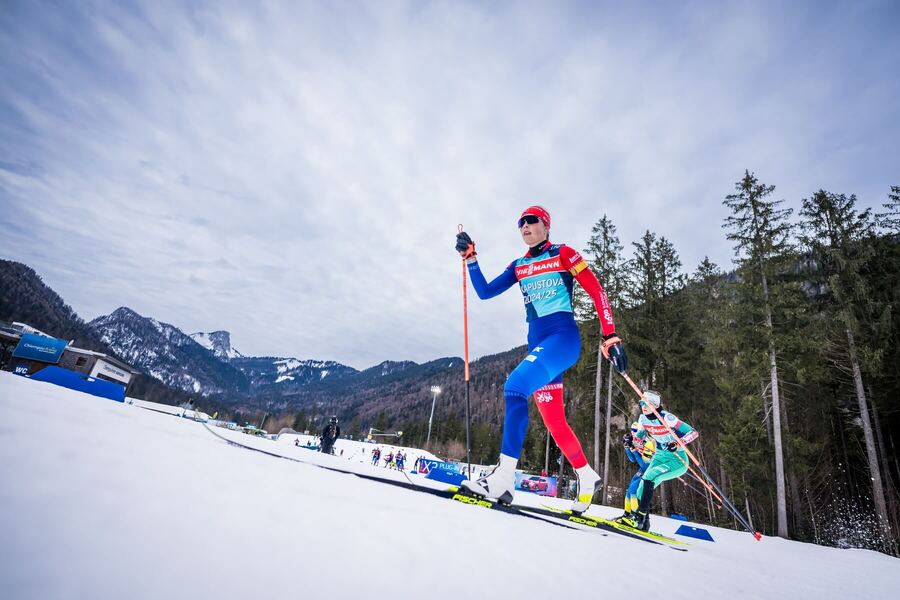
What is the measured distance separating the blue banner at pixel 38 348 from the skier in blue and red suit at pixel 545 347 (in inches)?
1774

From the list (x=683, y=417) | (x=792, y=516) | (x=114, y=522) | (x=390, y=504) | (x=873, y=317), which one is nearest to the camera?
(x=114, y=522)

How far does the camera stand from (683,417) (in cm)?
1880

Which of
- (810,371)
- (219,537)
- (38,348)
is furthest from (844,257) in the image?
(38,348)

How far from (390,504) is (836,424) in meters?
23.6

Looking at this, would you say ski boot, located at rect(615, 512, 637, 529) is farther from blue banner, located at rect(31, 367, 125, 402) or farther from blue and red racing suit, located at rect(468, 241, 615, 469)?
blue banner, located at rect(31, 367, 125, 402)

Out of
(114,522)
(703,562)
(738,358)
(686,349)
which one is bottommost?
(703,562)

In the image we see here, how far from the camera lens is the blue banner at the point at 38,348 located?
106 ft

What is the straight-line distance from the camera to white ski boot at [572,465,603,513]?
338 centimetres

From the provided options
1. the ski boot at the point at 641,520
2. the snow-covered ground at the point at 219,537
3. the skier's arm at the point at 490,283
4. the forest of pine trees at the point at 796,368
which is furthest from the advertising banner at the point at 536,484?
the snow-covered ground at the point at 219,537

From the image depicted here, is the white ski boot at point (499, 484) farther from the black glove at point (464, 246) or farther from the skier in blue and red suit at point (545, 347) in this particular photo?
the black glove at point (464, 246)

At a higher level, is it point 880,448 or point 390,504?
point 880,448

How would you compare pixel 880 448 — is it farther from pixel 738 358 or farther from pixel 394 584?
pixel 394 584

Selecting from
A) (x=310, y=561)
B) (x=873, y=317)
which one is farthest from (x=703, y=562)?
(x=873, y=317)

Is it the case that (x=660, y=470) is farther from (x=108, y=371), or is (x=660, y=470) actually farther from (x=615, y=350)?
(x=108, y=371)
